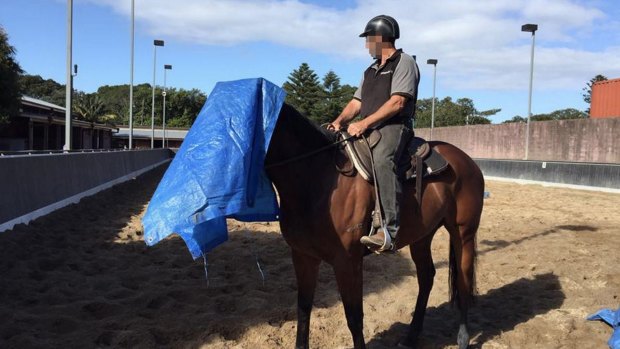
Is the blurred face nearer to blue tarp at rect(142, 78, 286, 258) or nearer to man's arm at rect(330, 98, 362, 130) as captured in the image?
man's arm at rect(330, 98, 362, 130)

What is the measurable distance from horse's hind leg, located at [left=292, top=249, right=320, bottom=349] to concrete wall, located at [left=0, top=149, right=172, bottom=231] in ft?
16.9

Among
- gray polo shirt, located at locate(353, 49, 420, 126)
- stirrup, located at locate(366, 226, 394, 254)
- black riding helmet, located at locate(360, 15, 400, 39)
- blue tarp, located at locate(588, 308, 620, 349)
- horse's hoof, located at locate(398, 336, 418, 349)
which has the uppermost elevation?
black riding helmet, located at locate(360, 15, 400, 39)

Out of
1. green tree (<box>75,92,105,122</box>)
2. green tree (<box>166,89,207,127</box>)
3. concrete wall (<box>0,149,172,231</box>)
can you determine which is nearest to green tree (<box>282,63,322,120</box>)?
green tree (<box>166,89,207,127</box>)

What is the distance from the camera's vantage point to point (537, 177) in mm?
19781

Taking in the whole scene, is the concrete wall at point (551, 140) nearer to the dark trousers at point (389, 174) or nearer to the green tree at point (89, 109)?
the dark trousers at point (389, 174)

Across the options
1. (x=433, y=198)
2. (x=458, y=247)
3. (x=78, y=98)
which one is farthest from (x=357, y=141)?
(x=78, y=98)

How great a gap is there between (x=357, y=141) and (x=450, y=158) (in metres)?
1.40

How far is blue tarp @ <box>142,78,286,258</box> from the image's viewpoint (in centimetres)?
276

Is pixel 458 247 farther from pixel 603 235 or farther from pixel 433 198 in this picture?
pixel 603 235

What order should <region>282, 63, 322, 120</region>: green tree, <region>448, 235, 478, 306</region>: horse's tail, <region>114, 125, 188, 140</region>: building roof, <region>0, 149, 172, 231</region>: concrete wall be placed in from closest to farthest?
<region>448, 235, 478, 306</region>: horse's tail
<region>0, 149, 172, 231</region>: concrete wall
<region>114, 125, 188, 140</region>: building roof
<region>282, 63, 322, 120</region>: green tree

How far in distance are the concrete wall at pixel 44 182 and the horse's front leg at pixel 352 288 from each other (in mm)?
5592

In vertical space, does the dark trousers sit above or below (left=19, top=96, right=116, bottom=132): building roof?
below

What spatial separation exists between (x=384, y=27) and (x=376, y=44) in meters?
0.14

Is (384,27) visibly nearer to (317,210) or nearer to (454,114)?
(317,210)
